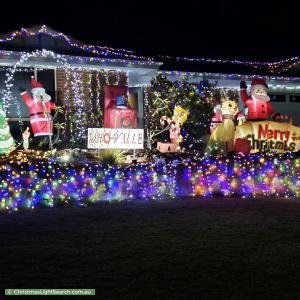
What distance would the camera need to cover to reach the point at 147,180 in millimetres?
10820

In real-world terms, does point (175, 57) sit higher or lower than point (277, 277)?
higher

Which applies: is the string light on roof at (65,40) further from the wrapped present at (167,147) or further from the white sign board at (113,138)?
the white sign board at (113,138)

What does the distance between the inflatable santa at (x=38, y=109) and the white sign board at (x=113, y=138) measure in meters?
2.17

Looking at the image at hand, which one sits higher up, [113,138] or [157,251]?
[113,138]

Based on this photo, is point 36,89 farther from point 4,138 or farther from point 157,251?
point 157,251

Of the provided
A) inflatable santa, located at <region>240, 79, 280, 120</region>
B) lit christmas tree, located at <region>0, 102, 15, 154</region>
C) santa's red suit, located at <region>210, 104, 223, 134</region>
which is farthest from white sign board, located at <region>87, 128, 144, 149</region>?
santa's red suit, located at <region>210, 104, 223, 134</region>

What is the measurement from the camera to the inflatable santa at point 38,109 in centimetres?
1397

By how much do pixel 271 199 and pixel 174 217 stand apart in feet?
11.0

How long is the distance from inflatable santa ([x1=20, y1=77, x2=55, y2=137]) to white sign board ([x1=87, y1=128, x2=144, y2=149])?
2175 mm

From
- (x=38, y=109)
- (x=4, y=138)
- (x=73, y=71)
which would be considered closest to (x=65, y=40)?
(x=73, y=71)

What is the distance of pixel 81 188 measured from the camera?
33.7ft

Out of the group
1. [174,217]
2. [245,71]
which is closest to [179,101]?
[245,71]

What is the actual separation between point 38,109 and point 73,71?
6.94 feet

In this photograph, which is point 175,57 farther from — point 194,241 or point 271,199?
point 194,241
